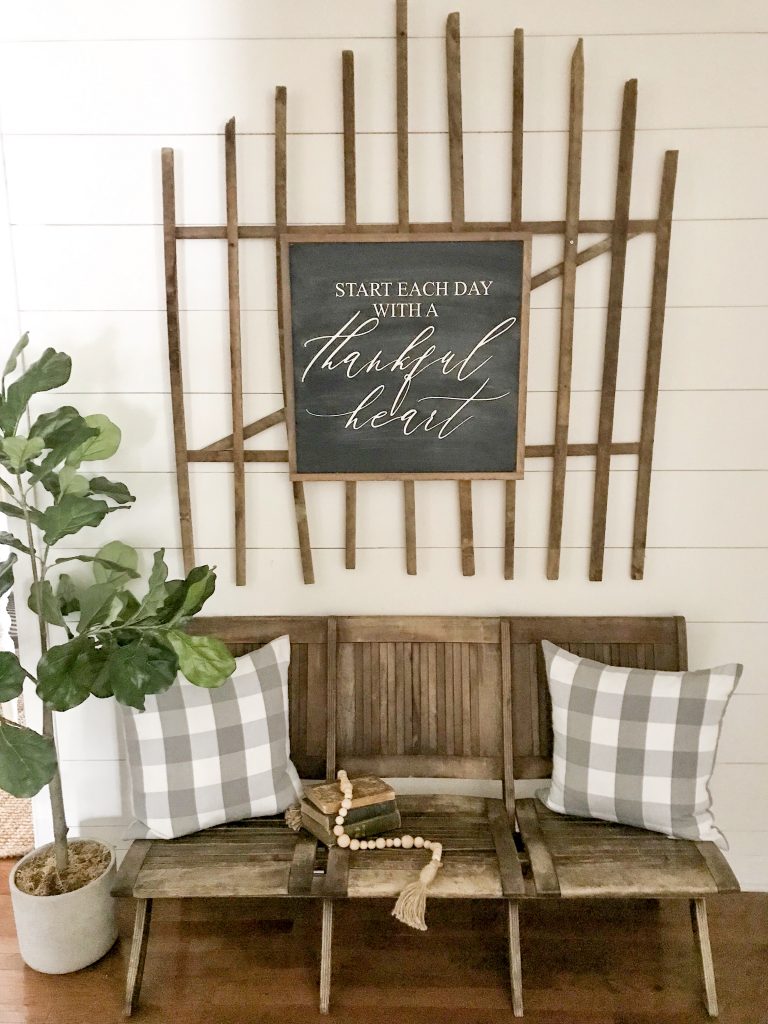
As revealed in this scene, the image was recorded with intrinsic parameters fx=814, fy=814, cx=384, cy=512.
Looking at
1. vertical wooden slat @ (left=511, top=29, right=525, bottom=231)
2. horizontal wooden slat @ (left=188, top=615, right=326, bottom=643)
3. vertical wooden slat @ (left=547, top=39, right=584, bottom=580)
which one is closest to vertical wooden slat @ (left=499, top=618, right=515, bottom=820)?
vertical wooden slat @ (left=547, top=39, right=584, bottom=580)

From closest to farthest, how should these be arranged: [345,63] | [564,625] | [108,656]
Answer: [108,656]
[345,63]
[564,625]

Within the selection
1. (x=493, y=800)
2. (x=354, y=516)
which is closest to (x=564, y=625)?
(x=493, y=800)

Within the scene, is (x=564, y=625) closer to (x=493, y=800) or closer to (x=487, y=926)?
(x=493, y=800)

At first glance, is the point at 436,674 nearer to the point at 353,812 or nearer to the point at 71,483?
the point at 353,812

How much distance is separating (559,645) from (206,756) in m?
1.04

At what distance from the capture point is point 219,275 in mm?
2223

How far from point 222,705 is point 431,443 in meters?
0.92

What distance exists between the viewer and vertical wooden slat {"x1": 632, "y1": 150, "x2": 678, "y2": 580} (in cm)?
211

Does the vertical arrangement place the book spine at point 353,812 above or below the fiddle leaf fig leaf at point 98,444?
below

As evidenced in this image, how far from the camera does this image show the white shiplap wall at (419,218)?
2100mm

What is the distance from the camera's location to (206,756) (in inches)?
86.0

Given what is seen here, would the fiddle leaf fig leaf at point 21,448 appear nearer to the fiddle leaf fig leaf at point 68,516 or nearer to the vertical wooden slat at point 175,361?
the fiddle leaf fig leaf at point 68,516

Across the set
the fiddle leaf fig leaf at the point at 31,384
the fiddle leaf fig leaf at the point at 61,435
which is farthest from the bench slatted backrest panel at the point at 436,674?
the fiddle leaf fig leaf at the point at 31,384

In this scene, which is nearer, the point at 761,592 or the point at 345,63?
the point at 345,63
